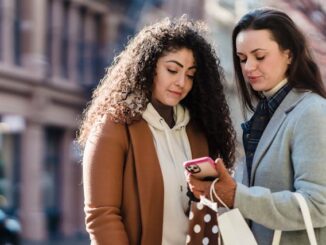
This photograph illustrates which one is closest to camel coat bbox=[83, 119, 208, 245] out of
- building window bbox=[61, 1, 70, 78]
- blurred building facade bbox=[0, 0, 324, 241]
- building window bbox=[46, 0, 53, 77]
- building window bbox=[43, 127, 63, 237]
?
blurred building facade bbox=[0, 0, 324, 241]

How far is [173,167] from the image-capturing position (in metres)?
2.92

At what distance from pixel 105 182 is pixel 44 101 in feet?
63.4

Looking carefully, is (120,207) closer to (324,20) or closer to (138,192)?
(138,192)

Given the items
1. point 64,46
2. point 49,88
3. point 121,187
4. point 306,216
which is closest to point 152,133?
point 121,187

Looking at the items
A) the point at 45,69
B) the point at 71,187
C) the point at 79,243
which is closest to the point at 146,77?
the point at 79,243

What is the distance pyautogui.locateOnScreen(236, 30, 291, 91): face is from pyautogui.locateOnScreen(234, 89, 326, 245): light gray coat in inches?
3.1

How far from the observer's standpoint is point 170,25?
3.04 meters

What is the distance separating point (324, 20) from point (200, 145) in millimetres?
1258

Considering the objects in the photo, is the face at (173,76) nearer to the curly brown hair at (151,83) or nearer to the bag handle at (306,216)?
the curly brown hair at (151,83)

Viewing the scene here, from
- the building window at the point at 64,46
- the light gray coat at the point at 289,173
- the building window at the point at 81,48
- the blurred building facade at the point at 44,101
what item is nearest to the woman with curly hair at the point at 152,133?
the light gray coat at the point at 289,173

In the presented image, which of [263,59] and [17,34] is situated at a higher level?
[17,34]

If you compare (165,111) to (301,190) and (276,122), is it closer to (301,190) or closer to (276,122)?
(276,122)

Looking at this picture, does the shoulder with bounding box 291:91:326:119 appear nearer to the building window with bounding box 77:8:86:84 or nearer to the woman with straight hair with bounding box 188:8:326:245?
the woman with straight hair with bounding box 188:8:326:245

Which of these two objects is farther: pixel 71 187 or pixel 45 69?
pixel 71 187
